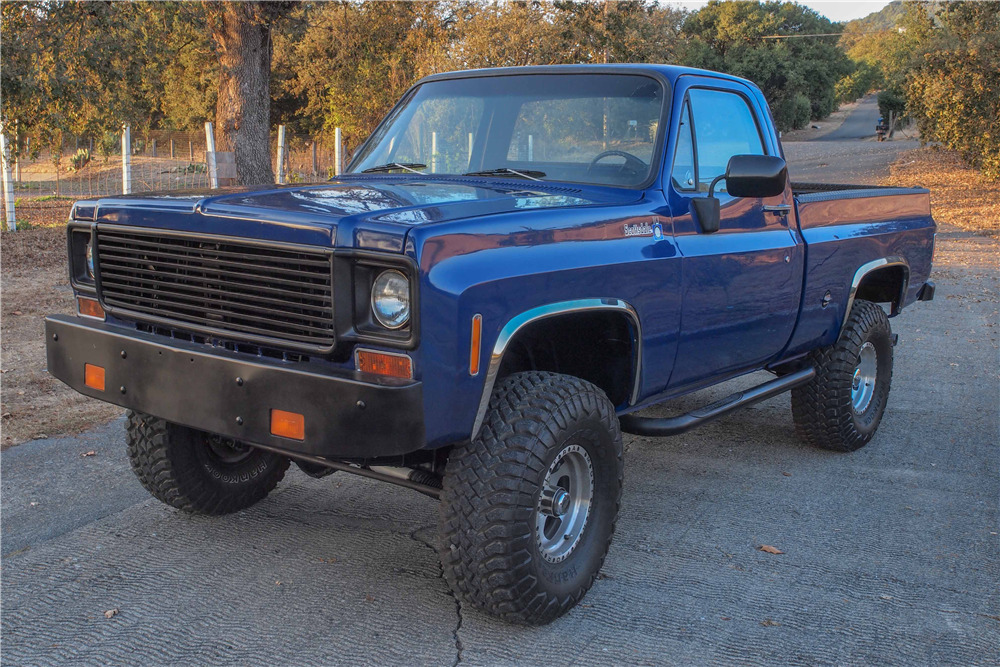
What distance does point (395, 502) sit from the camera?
184 inches

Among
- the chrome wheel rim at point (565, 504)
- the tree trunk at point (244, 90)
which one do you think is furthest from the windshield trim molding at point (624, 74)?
the tree trunk at point (244, 90)

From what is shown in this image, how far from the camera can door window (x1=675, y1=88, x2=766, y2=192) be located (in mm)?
4508

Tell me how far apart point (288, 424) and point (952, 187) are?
26.8 meters

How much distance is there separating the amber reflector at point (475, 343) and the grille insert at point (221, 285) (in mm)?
458

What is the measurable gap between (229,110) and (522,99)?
33.4 ft

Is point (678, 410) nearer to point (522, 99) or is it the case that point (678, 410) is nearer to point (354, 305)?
point (522, 99)

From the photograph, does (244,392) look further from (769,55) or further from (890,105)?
(890,105)

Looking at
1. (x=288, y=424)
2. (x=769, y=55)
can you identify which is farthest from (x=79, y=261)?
(x=769, y=55)

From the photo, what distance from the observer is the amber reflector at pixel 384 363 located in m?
2.95

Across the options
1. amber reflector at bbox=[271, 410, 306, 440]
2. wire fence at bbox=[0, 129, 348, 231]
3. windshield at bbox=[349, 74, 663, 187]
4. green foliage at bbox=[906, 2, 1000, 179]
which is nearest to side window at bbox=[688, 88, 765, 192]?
windshield at bbox=[349, 74, 663, 187]

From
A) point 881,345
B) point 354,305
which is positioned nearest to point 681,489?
point 881,345

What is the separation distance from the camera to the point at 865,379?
601 cm

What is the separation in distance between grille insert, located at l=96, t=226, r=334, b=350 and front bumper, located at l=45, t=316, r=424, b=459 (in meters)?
0.10

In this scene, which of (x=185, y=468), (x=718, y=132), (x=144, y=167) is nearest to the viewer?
(x=185, y=468)
